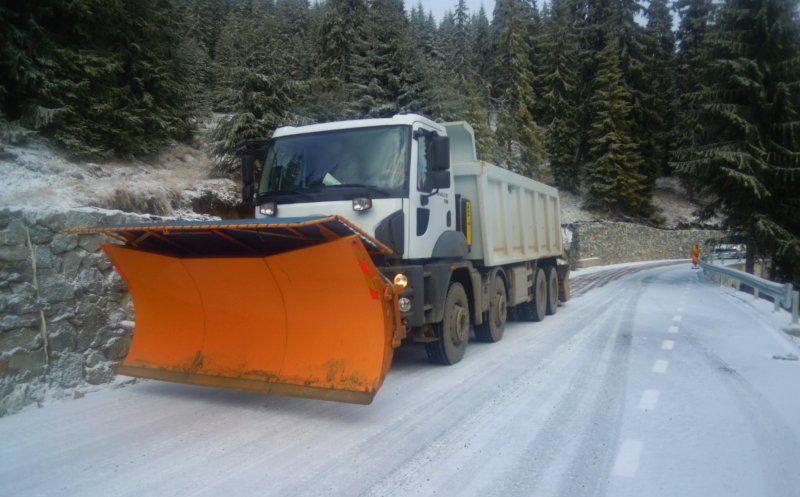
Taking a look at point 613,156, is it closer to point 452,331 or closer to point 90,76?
point 90,76

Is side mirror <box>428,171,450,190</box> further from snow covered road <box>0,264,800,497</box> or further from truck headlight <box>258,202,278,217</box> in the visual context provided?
snow covered road <box>0,264,800,497</box>

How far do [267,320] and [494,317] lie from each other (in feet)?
13.4

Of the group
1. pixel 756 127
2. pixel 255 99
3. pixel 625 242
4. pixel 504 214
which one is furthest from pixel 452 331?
pixel 625 242

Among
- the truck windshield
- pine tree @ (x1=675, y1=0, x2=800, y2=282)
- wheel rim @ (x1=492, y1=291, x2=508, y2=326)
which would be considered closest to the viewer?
the truck windshield

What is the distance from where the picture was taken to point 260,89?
18.9 metres

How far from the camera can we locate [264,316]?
205 inches

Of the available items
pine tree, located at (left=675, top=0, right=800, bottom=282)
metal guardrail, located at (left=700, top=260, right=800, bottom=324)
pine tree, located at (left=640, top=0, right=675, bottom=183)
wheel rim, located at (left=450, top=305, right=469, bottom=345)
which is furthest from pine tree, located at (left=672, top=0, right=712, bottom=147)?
wheel rim, located at (left=450, top=305, right=469, bottom=345)

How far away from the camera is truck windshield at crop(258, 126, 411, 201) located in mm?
5855

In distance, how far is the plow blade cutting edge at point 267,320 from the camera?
4.64 meters

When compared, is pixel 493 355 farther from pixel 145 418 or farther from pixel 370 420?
pixel 145 418

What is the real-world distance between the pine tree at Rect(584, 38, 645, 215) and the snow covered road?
3306 cm

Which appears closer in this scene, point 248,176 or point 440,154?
point 440,154

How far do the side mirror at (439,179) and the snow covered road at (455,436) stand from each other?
216 cm

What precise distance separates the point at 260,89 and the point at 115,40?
4.74 m
